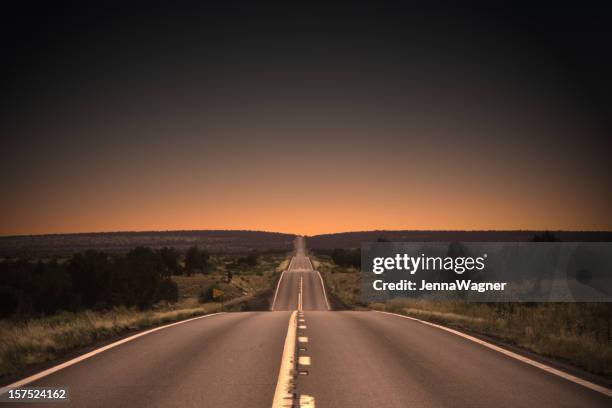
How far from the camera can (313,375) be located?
7.12m

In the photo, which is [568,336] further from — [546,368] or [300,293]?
[300,293]

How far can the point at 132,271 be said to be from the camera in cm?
6525

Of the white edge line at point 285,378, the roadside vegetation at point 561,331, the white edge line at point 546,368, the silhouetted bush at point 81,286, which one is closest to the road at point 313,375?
the white edge line at point 285,378

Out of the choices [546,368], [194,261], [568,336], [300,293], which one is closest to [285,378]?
[546,368]

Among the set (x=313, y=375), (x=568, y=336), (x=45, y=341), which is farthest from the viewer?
(x=568, y=336)

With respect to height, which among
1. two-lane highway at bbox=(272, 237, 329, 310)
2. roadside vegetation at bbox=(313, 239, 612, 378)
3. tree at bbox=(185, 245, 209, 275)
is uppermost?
→ roadside vegetation at bbox=(313, 239, 612, 378)

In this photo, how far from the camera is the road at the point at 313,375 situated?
5.80m

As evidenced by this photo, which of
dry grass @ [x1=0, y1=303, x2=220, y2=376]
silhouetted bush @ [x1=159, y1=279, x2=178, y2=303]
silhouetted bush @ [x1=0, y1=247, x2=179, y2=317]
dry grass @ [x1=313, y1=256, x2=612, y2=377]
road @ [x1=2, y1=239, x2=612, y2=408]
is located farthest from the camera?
silhouetted bush @ [x1=159, y1=279, x2=178, y2=303]

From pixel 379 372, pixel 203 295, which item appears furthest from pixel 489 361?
pixel 203 295

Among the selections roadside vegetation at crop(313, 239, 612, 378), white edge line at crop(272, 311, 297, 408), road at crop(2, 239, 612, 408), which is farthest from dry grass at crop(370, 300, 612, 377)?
white edge line at crop(272, 311, 297, 408)

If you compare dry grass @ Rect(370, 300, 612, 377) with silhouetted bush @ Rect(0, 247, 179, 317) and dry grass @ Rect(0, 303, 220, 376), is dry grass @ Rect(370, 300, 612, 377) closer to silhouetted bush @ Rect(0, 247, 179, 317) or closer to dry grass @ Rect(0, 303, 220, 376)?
dry grass @ Rect(0, 303, 220, 376)

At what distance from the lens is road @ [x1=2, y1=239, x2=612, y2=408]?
19.0 ft

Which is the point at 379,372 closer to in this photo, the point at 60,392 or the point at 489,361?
the point at 489,361

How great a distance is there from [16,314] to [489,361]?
194ft
